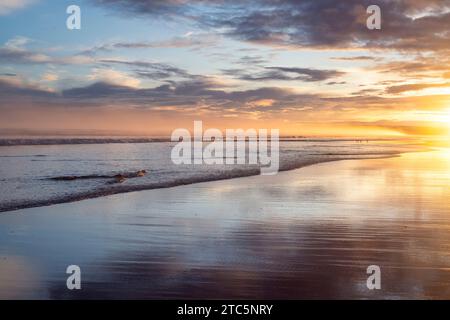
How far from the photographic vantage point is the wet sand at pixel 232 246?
626 cm

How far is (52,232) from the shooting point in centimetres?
956

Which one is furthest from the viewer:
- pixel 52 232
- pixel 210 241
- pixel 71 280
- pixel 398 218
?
→ pixel 398 218

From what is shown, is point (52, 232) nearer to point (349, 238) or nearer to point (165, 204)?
point (165, 204)

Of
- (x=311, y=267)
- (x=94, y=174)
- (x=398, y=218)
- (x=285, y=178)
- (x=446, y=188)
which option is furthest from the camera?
(x=94, y=174)

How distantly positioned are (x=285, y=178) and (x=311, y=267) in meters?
13.3

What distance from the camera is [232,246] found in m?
8.41

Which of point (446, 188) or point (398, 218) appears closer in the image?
point (398, 218)

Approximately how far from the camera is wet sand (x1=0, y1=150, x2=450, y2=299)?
20.5 ft

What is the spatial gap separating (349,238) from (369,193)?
22.6 ft
